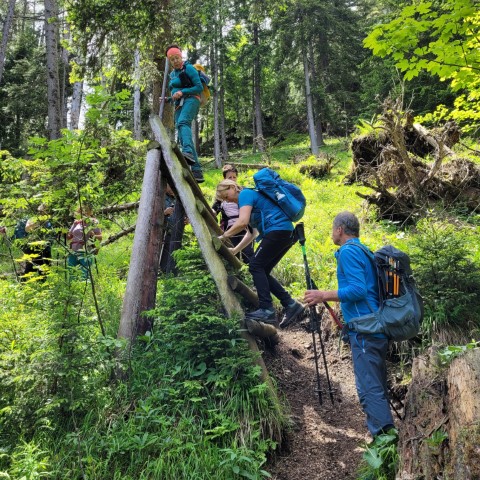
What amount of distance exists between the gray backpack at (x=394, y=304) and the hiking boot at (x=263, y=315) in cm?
146

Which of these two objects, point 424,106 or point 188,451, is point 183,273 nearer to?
point 188,451

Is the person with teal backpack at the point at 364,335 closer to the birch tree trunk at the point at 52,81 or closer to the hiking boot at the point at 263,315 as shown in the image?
the hiking boot at the point at 263,315

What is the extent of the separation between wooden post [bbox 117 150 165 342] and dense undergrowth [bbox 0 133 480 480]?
0.95ft

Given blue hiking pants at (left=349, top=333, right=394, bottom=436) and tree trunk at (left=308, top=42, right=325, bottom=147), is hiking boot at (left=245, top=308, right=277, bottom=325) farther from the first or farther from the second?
tree trunk at (left=308, top=42, right=325, bottom=147)

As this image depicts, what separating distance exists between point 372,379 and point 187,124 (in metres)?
4.90

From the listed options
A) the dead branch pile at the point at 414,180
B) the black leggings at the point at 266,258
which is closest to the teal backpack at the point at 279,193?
the black leggings at the point at 266,258

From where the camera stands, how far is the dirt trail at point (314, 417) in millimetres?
3777

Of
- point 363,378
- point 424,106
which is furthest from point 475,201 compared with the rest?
point 424,106

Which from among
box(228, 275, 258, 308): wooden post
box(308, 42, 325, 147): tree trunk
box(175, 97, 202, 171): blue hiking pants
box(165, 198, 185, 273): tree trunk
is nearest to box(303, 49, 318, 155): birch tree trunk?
box(308, 42, 325, 147): tree trunk

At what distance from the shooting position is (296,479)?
365cm

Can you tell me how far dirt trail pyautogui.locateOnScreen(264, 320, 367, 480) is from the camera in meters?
3.78

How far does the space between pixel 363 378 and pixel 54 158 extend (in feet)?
12.0

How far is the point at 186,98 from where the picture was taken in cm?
675

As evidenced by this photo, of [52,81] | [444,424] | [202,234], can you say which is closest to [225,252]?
[202,234]
